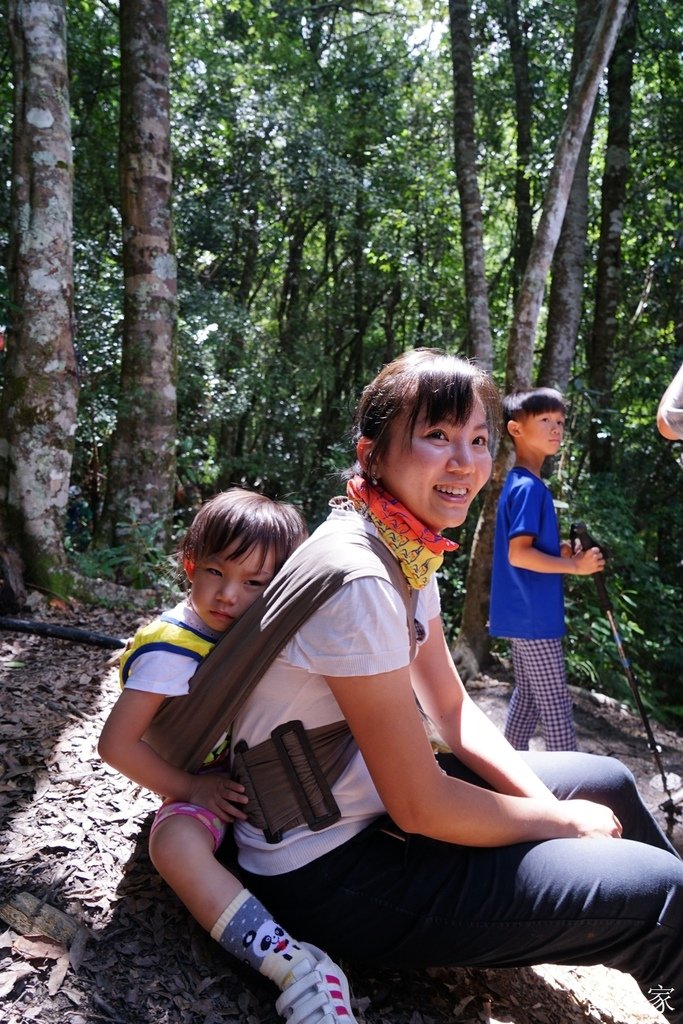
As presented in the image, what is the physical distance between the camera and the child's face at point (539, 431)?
3.83 m

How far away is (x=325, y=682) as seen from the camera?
1729mm

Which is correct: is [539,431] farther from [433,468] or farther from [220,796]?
[220,796]

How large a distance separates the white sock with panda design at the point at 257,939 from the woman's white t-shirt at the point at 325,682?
0.28 ft

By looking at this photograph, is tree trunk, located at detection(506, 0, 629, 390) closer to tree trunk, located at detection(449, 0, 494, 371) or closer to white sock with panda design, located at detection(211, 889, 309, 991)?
tree trunk, located at detection(449, 0, 494, 371)

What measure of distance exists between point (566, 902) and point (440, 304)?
13.8 metres

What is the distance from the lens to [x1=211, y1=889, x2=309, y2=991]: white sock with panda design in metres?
1.68

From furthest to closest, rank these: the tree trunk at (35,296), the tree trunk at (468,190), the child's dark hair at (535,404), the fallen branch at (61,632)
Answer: the tree trunk at (468,190) → the tree trunk at (35,296) → the fallen branch at (61,632) → the child's dark hair at (535,404)

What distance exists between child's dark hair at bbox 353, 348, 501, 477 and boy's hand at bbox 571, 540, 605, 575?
1969 mm

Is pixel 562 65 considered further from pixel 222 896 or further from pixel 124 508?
pixel 222 896

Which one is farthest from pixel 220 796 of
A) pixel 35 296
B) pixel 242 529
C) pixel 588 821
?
pixel 35 296

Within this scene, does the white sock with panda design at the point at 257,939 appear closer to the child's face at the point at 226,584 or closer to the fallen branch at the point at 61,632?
the child's face at the point at 226,584

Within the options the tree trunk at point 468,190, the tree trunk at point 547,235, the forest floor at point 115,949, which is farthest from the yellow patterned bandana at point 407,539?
the tree trunk at point 468,190

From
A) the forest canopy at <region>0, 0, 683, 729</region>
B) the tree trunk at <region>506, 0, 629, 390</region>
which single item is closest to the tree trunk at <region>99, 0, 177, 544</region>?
the forest canopy at <region>0, 0, 683, 729</region>

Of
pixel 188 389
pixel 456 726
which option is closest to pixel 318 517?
pixel 188 389
